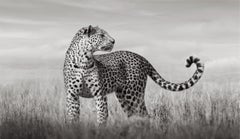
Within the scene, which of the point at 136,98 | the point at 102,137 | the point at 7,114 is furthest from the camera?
the point at 136,98

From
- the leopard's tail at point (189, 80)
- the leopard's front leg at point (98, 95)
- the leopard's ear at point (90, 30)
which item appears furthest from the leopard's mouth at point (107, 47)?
the leopard's tail at point (189, 80)

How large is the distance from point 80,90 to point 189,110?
1.74 meters

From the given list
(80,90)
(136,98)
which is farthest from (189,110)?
(80,90)

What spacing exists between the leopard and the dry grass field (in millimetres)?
280

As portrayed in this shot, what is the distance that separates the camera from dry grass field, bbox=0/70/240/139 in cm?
587

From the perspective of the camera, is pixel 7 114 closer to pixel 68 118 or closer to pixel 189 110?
pixel 68 118

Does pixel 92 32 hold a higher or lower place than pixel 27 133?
higher

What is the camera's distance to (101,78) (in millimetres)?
8336

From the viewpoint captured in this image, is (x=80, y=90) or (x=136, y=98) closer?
(x=80, y=90)

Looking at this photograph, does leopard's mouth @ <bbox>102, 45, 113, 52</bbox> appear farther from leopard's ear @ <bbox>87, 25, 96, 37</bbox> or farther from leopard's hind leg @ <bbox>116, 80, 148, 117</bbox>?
leopard's hind leg @ <bbox>116, 80, 148, 117</bbox>

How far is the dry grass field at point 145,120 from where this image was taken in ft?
19.2

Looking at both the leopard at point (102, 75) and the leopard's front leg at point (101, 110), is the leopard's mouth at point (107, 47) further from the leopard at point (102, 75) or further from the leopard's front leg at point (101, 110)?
the leopard's front leg at point (101, 110)

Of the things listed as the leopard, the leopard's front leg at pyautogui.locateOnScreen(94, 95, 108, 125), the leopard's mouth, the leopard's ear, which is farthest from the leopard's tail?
the leopard's ear

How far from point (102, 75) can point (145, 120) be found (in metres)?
1.82
